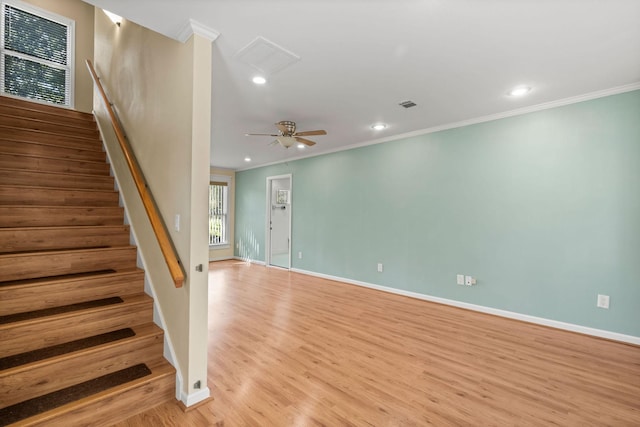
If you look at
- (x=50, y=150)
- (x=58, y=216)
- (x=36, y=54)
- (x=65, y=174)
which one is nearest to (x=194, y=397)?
(x=58, y=216)

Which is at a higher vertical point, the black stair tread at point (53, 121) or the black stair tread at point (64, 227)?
the black stair tread at point (53, 121)

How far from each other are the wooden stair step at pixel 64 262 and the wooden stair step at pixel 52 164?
1.35m

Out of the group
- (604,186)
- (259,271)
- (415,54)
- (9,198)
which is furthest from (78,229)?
(604,186)

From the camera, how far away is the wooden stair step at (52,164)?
2.90m

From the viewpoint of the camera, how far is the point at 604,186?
308cm

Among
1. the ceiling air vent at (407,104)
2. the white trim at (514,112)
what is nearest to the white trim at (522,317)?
the white trim at (514,112)

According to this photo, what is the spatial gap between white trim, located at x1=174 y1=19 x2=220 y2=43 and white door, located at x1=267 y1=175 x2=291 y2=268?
4.75 metres

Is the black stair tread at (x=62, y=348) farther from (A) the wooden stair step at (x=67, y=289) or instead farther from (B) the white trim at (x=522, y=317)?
(B) the white trim at (x=522, y=317)

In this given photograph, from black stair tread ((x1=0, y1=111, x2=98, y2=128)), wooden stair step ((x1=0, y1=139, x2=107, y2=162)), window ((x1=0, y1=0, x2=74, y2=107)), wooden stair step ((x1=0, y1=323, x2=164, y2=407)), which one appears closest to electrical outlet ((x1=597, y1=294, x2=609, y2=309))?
wooden stair step ((x1=0, y1=323, x2=164, y2=407))

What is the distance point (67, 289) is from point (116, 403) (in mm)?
990

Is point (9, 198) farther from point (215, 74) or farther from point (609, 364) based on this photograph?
point (609, 364)

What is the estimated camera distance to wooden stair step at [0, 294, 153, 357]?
1.79 m

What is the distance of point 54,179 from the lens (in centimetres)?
305

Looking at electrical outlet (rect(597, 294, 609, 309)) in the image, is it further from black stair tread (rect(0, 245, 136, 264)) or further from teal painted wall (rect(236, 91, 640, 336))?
black stair tread (rect(0, 245, 136, 264))
